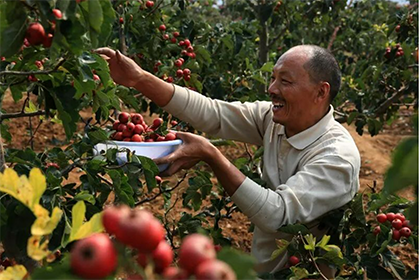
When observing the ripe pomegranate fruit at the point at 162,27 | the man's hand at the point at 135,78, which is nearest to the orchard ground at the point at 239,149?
the ripe pomegranate fruit at the point at 162,27

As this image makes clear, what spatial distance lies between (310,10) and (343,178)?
2.97 meters

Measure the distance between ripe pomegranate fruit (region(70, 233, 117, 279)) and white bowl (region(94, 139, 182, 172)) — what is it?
1.32 meters

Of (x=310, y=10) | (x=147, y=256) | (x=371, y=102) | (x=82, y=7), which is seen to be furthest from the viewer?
(x=310, y=10)

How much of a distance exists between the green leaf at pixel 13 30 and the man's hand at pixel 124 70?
1161 millimetres

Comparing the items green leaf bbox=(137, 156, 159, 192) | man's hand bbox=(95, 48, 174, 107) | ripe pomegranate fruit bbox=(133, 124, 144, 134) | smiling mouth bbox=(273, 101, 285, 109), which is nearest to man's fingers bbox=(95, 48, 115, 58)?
man's hand bbox=(95, 48, 174, 107)

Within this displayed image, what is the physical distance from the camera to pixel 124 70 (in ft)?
8.38

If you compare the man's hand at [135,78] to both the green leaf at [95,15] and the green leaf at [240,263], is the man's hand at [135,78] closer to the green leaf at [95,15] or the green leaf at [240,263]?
the green leaf at [95,15]

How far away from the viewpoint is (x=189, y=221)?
2902 mm

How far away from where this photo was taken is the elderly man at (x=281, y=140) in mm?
2281

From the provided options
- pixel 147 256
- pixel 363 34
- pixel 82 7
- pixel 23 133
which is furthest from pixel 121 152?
pixel 23 133

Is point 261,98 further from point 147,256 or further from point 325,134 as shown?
point 147,256

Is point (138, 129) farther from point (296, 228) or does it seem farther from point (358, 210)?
point (358, 210)

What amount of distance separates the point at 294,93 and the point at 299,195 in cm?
50

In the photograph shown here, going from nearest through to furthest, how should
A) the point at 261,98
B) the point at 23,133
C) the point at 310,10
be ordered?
the point at 261,98 → the point at 310,10 → the point at 23,133
